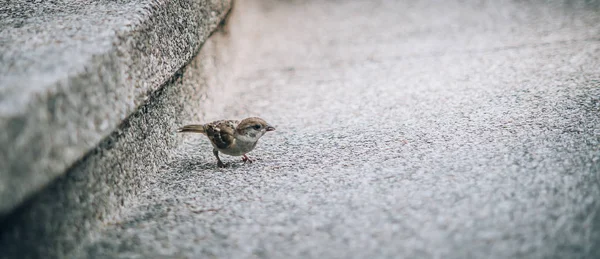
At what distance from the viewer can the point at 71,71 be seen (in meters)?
1.88

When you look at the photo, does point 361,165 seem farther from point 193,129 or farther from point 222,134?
point 193,129

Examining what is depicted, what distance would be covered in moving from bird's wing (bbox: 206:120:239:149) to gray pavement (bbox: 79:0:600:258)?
0.15 m

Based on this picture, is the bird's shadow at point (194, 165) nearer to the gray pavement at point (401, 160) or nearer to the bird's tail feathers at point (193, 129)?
the gray pavement at point (401, 160)

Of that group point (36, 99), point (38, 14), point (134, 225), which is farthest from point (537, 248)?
point (38, 14)

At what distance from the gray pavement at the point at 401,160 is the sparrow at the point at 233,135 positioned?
11cm

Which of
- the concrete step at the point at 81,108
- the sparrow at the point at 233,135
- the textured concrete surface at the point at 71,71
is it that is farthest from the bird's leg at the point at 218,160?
the textured concrete surface at the point at 71,71

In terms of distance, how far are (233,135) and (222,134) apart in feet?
0.21

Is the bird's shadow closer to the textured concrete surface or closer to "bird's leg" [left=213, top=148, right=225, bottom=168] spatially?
"bird's leg" [left=213, top=148, right=225, bottom=168]

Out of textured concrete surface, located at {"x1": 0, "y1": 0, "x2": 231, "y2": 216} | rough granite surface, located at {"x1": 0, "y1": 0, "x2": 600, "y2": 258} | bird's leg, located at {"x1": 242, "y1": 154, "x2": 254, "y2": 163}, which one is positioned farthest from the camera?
bird's leg, located at {"x1": 242, "y1": 154, "x2": 254, "y2": 163}

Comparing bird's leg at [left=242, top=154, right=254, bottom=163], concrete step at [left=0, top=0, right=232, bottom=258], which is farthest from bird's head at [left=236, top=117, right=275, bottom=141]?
concrete step at [left=0, top=0, right=232, bottom=258]

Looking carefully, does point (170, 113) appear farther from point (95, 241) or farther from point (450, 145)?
point (450, 145)

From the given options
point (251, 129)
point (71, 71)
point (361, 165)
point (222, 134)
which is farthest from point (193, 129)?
point (71, 71)

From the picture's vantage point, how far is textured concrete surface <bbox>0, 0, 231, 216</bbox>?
5.26 feet

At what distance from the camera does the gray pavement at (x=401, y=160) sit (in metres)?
1.95
